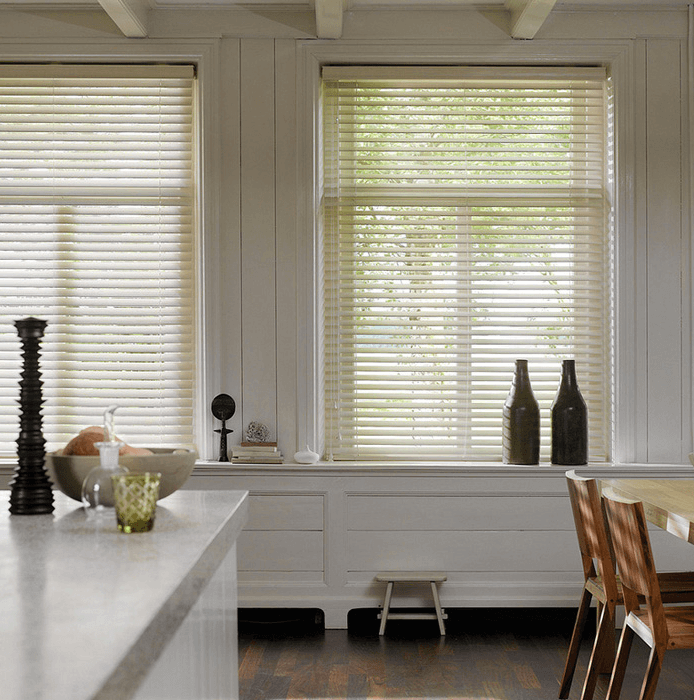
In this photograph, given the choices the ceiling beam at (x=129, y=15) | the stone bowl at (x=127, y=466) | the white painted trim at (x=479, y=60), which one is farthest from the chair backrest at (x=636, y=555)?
the ceiling beam at (x=129, y=15)

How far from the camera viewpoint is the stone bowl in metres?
1.58

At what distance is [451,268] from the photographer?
4.21 m

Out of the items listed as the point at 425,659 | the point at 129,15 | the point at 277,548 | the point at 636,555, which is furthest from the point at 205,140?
the point at 636,555

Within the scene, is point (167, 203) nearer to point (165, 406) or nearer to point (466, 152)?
point (165, 406)

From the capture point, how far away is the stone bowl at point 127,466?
158 centimetres

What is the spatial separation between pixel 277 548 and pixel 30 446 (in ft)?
7.99

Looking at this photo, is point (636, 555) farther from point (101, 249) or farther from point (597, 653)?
point (101, 249)

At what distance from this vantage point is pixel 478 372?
13.8 feet

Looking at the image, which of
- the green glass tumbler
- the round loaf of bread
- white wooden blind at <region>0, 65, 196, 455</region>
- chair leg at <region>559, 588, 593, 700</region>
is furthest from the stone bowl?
white wooden blind at <region>0, 65, 196, 455</region>

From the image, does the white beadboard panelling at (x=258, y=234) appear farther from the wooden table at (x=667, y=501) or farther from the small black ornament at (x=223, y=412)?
the wooden table at (x=667, y=501)

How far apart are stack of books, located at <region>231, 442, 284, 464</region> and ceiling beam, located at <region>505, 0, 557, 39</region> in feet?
7.98

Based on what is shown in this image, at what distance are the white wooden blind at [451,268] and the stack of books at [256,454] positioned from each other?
37 cm

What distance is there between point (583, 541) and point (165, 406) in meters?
2.26

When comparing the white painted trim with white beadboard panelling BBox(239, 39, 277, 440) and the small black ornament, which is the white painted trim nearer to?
white beadboard panelling BBox(239, 39, 277, 440)
